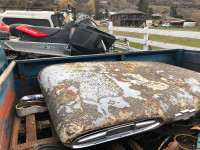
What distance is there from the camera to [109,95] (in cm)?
141

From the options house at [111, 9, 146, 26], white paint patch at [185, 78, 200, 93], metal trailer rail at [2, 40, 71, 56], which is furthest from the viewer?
house at [111, 9, 146, 26]

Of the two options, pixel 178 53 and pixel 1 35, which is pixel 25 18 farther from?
pixel 178 53

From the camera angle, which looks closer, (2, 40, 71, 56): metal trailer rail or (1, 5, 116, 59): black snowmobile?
(2, 40, 71, 56): metal trailer rail

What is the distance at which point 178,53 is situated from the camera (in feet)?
10.4

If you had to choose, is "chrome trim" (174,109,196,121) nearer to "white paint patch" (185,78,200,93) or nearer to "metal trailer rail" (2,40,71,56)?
"white paint patch" (185,78,200,93)

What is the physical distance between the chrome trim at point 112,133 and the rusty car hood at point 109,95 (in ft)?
0.14

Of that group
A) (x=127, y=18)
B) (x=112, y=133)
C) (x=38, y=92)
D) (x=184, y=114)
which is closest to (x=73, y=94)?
(x=112, y=133)

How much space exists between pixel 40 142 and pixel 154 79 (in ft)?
4.00

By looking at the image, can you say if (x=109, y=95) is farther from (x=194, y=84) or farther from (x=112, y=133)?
(x=194, y=84)

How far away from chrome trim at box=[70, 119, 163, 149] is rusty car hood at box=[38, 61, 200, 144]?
42 millimetres

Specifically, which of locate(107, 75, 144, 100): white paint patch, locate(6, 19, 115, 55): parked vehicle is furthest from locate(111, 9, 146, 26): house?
locate(107, 75, 144, 100): white paint patch

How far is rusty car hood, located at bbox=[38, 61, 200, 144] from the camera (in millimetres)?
1181

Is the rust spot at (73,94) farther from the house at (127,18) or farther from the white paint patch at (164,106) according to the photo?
the house at (127,18)

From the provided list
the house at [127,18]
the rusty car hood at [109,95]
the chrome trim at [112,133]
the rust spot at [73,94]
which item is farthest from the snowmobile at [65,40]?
the house at [127,18]
